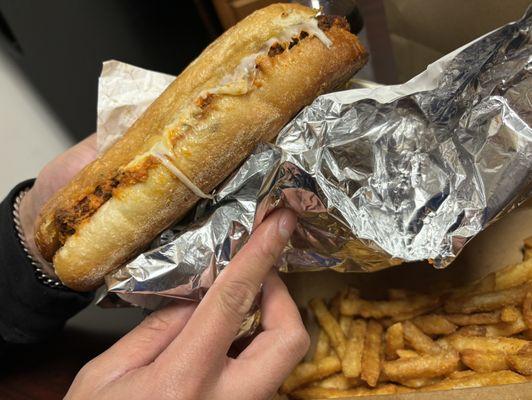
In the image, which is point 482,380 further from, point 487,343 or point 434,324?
point 434,324

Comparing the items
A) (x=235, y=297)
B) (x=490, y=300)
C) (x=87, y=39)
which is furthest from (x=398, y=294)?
(x=87, y=39)

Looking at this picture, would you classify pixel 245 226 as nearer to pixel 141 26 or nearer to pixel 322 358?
pixel 322 358

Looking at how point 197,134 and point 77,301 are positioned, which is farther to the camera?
point 77,301

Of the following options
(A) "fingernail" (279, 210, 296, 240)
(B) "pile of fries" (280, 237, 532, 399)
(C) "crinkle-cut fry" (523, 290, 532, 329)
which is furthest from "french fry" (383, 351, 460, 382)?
(A) "fingernail" (279, 210, 296, 240)

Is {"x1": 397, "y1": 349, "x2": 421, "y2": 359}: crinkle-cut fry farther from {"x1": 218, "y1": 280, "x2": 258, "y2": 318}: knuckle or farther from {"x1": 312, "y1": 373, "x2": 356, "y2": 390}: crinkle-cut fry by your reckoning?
{"x1": 218, "y1": 280, "x2": 258, "y2": 318}: knuckle

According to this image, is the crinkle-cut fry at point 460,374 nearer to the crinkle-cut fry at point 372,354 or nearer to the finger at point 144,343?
the crinkle-cut fry at point 372,354

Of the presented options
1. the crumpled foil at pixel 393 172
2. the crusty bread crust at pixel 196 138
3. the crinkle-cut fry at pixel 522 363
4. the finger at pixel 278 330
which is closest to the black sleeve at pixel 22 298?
the crusty bread crust at pixel 196 138

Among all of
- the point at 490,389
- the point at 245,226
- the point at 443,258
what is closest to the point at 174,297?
the point at 245,226
